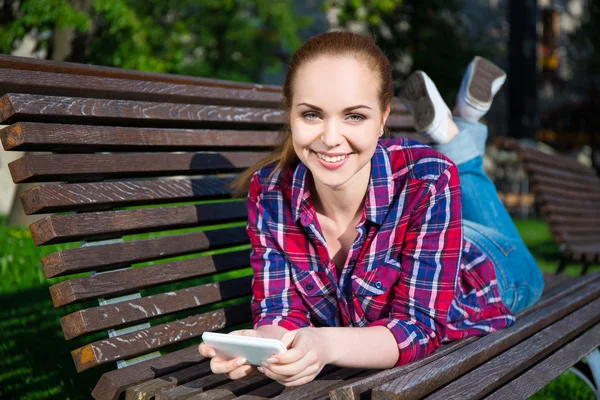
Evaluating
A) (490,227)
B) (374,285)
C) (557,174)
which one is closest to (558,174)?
(557,174)

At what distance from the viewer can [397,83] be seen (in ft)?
53.3

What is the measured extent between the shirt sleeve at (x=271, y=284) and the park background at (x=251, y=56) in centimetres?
96

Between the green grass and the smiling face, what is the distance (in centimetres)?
181

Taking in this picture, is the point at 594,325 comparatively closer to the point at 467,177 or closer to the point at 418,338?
the point at 467,177

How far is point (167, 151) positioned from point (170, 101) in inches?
8.8

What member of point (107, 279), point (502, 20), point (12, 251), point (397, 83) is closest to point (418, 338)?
point (107, 279)

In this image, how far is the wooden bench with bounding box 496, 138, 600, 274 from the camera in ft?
19.5

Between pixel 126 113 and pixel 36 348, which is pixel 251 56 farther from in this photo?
pixel 126 113

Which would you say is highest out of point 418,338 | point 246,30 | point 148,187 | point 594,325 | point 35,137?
point 246,30

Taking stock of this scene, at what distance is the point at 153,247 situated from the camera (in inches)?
108

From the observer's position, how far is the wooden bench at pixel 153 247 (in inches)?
85.7

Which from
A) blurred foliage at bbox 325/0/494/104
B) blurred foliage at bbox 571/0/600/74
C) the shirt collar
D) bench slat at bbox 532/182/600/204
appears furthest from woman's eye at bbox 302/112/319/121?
blurred foliage at bbox 571/0/600/74

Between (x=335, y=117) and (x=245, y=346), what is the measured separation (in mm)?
755

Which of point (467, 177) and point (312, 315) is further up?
point (467, 177)
